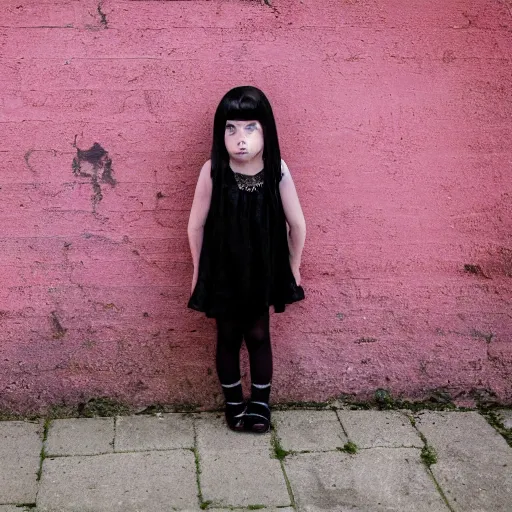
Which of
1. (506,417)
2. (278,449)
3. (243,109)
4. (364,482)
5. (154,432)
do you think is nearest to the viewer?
(243,109)

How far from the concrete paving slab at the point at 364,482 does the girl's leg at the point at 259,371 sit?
11.0 inches

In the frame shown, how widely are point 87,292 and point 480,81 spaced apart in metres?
2.15

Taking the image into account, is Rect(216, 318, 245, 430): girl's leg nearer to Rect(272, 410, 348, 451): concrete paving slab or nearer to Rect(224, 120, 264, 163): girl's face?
Rect(272, 410, 348, 451): concrete paving slab

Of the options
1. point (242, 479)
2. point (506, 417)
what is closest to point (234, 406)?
point (242, 479)

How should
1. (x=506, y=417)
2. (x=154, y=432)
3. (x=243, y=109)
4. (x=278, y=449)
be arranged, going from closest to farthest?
(x=243, y=109) < (x=278, y=449) < (x=154, y=432) < (x=506, y=417)

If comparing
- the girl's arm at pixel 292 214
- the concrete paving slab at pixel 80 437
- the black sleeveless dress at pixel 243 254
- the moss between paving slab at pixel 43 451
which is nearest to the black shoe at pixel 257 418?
the black sleeveless dress at pixel 243 254

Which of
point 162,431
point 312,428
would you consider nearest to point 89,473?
point 162,431

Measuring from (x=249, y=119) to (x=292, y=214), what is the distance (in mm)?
475

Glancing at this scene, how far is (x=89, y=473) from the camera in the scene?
336 centimetres

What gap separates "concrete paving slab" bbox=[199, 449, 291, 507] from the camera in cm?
321

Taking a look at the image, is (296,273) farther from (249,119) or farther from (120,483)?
(120,483)

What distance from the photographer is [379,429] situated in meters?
3.78

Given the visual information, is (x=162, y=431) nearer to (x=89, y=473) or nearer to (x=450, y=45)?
(x=89, y=473)

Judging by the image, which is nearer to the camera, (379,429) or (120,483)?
(120,483)
